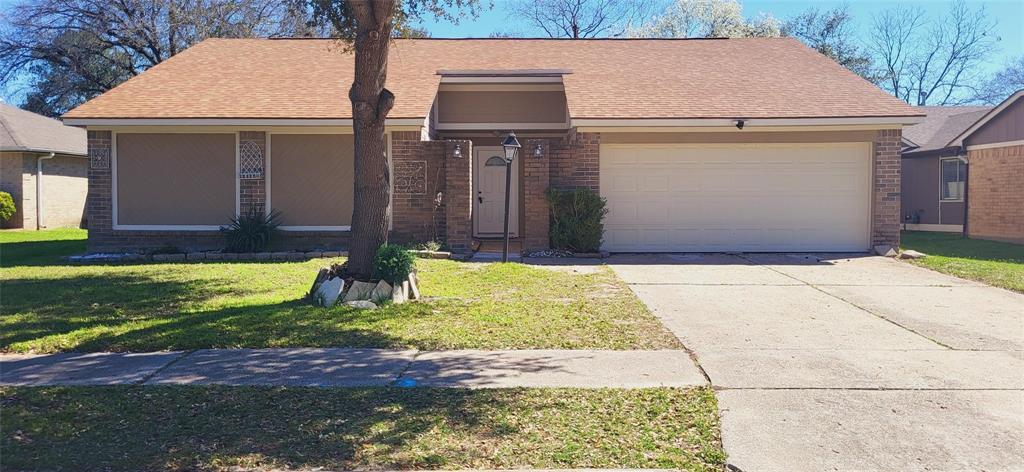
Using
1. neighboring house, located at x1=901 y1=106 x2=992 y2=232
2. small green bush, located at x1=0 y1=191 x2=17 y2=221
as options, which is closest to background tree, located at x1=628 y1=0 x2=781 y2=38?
neighboring house, located at x1=901 y1=106 x2=992 y2=232

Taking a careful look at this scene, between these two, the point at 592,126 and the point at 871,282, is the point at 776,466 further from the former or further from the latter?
the point at 592,126

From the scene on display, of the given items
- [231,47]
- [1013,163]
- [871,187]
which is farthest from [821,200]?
[231,47]

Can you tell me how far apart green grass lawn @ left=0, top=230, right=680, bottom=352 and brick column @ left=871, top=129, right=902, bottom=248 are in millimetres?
6466

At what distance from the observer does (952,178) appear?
20969mm

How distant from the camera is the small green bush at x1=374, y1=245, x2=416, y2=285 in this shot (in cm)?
880

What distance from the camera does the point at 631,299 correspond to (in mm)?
9328

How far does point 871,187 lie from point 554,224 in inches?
246

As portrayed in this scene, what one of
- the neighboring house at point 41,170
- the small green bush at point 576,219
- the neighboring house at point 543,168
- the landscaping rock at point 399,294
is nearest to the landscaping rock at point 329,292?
the landscaping rock at point 399,294

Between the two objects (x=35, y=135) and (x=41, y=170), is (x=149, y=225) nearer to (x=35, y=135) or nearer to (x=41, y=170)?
(x=41, y=170)

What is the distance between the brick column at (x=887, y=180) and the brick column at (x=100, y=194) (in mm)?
14901

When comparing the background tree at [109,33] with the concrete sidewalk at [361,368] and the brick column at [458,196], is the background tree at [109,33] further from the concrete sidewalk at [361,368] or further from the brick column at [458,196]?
the concrete sidewalk at [361,368]

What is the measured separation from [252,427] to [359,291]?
4144mm

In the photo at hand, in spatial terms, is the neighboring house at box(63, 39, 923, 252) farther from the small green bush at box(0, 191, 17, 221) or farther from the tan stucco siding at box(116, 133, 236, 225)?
the small green bush at box(0, 191, 17, 221)

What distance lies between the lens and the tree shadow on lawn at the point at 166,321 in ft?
22.9
